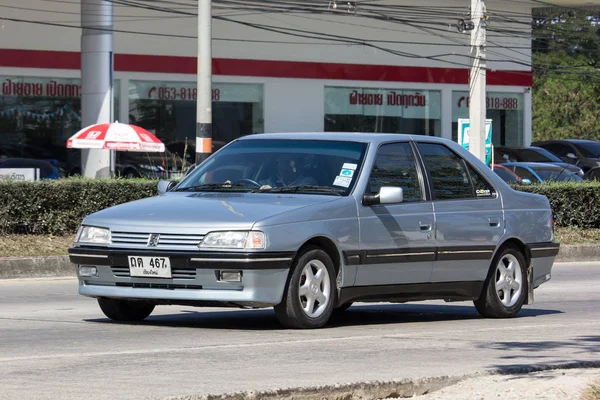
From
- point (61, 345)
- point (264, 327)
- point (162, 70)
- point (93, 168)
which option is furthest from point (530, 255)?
point (162, 70)

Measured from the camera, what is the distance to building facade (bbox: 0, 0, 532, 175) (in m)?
40.2

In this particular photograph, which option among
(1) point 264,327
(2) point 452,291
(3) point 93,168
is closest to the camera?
(1) point 264,327

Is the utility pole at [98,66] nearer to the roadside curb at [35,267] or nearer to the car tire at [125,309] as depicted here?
the roadside curb at [35,267]

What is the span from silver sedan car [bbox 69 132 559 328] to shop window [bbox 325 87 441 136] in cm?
3419

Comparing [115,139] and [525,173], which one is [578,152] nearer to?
[525,173]

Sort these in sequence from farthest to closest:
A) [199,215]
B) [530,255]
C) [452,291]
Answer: [530,255]
[452,291]
[199,215]

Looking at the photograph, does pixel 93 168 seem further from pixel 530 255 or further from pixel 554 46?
pixel 554 46

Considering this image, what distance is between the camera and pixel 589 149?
42.2 metres

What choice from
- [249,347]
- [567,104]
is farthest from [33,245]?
[567,104]

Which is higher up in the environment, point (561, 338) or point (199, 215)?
point (199, 215)

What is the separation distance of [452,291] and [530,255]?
109 cm

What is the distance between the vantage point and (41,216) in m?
18.5

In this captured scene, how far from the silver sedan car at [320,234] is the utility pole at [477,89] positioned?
14.3m

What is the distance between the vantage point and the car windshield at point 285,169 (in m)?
10.2
